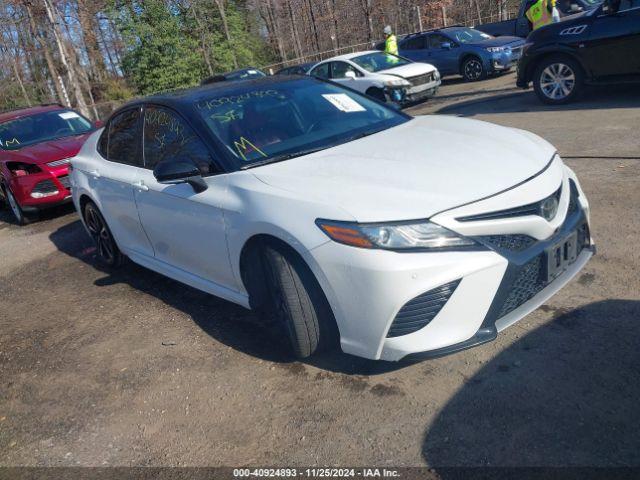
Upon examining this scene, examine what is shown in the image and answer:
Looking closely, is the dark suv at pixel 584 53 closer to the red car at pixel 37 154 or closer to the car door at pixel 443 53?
the car door at pixel 443 53

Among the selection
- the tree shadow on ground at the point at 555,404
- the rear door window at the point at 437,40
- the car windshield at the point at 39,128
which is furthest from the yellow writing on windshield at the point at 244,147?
the rear door window at the point at 437,40

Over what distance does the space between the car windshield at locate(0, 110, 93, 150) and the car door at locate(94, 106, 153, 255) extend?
4.66 m

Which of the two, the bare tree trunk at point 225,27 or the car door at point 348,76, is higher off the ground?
the bare tree trunk at point 225,27

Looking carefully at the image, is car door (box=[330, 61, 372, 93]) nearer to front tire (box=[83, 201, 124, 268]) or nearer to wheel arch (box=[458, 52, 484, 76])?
wheel arch (box=[458, 52, 484, 76])

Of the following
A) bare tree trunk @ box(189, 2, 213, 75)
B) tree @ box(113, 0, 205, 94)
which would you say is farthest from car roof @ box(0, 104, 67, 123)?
bare tree trunk @ box(189, 2, 213, 75)

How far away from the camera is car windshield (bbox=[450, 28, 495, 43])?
621 inches

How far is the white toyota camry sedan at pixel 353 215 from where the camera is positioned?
280 centimetres

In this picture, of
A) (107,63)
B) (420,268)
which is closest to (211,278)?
(420,268)

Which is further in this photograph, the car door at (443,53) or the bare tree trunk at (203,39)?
the bare tree trunk at (203,39)

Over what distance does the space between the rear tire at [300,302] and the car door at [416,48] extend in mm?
14620

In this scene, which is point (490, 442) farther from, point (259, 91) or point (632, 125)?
point (632, 125)

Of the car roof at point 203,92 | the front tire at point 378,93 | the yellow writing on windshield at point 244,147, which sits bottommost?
the front tire at point 378,93

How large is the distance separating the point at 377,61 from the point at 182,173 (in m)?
11.3

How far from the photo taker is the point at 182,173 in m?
3.64
